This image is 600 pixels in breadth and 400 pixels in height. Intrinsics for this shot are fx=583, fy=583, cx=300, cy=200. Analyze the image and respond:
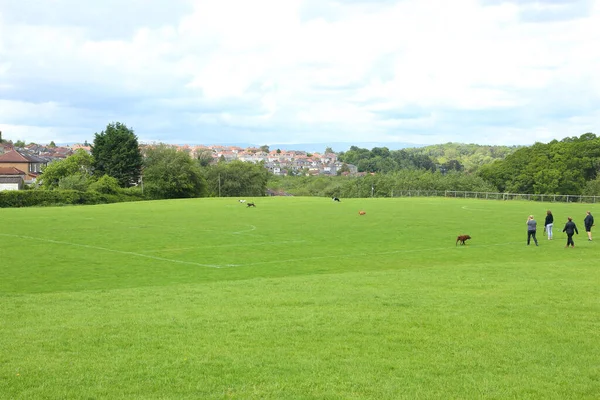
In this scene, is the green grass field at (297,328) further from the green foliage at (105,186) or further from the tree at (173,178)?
the tree at (173,178)

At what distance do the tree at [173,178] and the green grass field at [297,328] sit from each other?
264 feet

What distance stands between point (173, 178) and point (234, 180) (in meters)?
25.8

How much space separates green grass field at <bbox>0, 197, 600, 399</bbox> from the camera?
28.1 ft

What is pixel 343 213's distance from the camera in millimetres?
58250

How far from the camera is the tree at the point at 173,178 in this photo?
362 ft

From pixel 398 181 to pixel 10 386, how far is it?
125 metres

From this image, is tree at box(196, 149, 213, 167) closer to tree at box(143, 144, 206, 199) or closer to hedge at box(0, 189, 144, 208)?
tree at box(143, 144, 206, 199)

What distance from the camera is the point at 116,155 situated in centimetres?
11450

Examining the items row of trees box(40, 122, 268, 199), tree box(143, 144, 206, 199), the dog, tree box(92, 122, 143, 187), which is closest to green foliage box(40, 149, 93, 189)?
row of trees box(40, 122, 268, 199)

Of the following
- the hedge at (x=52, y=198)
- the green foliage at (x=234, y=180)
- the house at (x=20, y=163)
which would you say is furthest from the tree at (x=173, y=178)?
the house at (x=20, y=163)

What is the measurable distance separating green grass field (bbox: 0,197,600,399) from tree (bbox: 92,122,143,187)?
87.0 meters

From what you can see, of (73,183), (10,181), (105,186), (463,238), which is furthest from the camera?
(10,181)

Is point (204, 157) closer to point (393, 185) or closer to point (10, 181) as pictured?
point (393, 185)

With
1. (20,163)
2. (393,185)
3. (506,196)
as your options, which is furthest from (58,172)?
(506,196)
